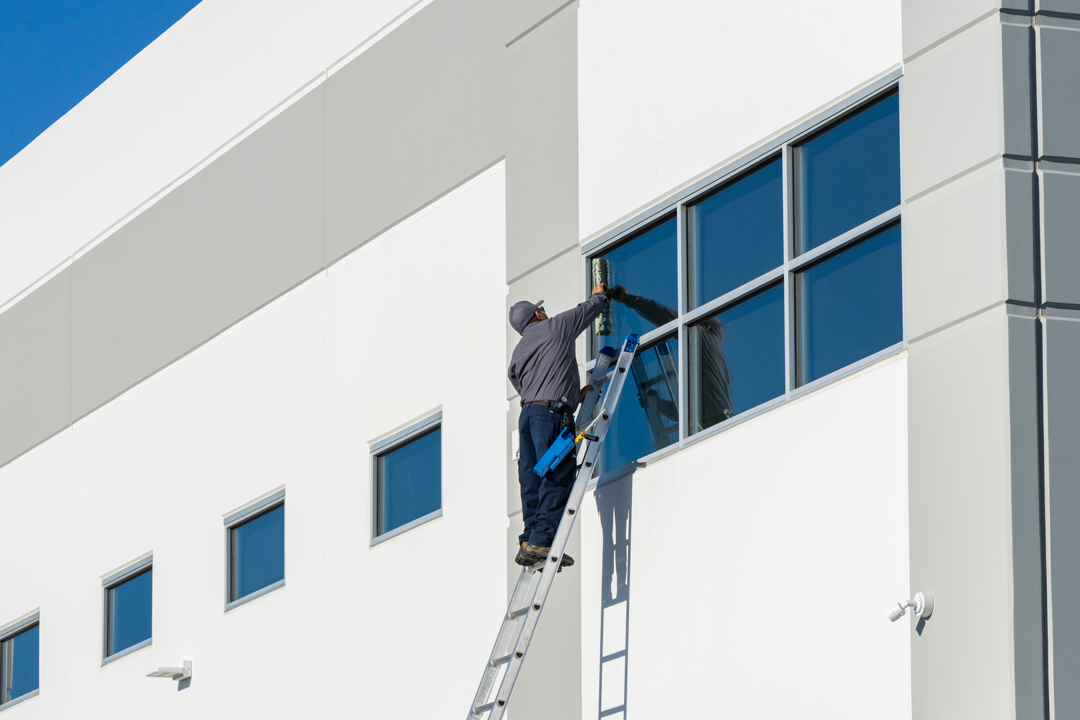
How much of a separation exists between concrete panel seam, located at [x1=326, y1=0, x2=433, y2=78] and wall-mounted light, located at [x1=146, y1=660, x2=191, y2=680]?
231 inches

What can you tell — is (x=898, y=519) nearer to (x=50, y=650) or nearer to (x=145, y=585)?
(x=145, y=585)

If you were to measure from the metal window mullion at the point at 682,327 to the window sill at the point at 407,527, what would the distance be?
2945mm

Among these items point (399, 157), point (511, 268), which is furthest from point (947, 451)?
point (399, 157)

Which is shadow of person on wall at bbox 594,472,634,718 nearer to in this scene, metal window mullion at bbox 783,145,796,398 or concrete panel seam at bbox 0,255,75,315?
metal window mullion at bbox 783,145,796,398

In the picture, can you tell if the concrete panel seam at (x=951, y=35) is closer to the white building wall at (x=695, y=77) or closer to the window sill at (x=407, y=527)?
the white building wall at (x=695, y=77)

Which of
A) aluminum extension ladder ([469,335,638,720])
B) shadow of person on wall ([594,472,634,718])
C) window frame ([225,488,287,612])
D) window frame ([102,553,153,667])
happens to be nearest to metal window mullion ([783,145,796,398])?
aluminum extension ladder ([469,335,638,720])

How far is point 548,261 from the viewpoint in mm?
12570

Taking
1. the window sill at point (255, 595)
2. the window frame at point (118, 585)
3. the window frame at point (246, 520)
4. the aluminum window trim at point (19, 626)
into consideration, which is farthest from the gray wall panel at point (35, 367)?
the window sill at point (255, 595)

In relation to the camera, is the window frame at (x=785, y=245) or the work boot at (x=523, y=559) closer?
the window frame at (x=785, y=245)

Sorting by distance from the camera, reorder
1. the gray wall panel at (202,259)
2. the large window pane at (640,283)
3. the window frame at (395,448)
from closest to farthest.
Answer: the large window pane at (640,283) < the window frame at (395,448) < the gray wall panel at (202,259)

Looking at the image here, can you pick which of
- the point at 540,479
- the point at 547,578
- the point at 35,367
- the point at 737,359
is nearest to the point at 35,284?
the point at 35,367

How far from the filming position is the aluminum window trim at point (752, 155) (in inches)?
388

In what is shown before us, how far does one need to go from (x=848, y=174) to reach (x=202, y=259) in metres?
8.52

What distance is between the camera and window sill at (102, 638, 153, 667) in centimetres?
1645
